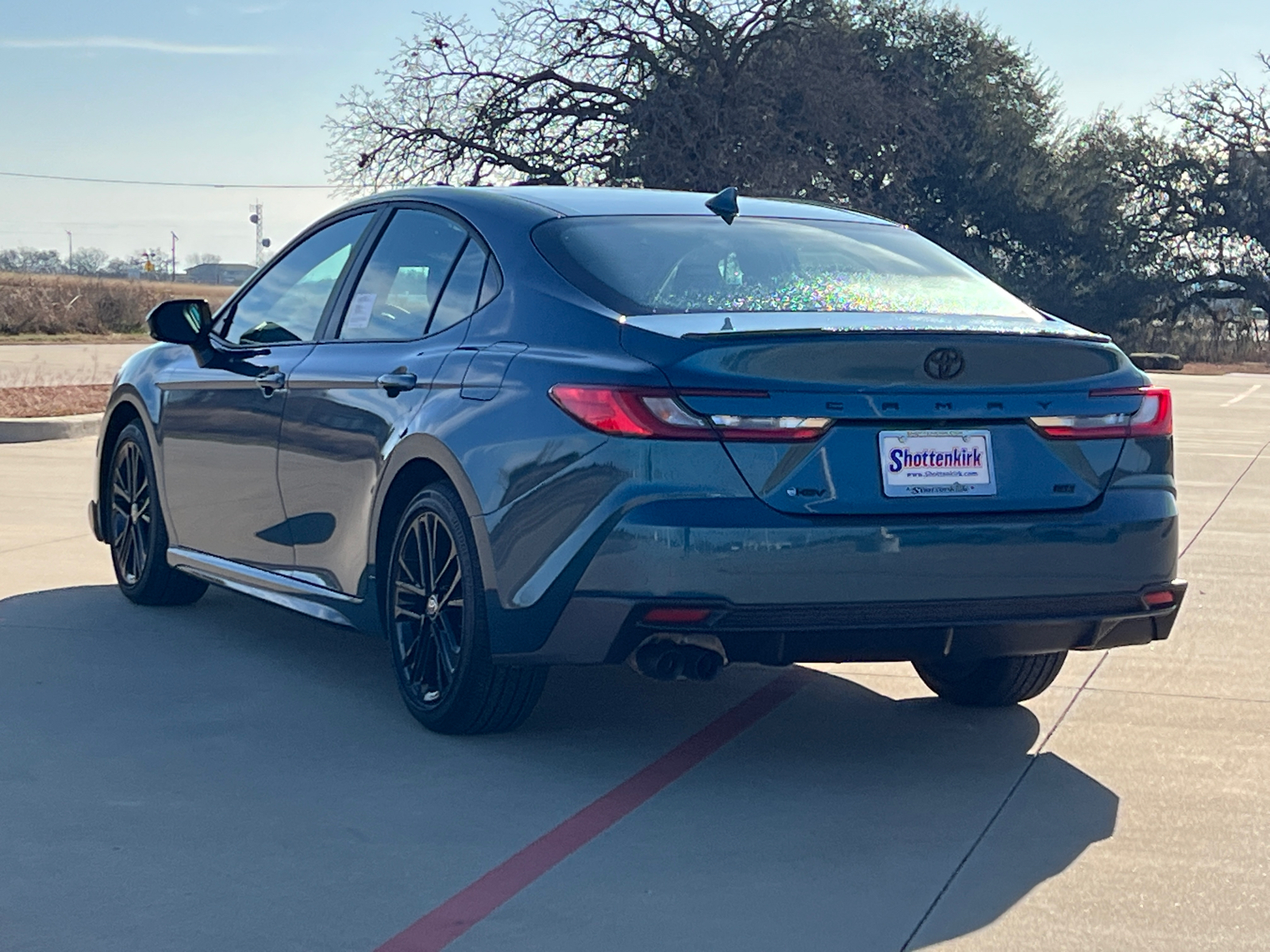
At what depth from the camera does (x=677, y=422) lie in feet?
14.2

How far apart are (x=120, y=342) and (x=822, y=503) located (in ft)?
115

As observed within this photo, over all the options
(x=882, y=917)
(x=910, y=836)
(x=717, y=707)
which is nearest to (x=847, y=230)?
(x=717, y=707)

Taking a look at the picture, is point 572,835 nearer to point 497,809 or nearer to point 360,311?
point 497,809

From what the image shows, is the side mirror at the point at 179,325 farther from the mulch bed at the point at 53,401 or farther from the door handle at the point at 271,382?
the mulch bed at the point at 53,401

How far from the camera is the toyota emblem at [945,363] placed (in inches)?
176

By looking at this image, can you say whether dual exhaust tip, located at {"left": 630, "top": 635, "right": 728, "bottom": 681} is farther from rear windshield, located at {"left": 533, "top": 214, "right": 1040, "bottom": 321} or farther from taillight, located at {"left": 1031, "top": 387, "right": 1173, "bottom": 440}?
taillight, located at {"left": 1031, "top": 387, "right": 1173, "bottom": 440}

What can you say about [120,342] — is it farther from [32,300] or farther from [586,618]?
[586,618]

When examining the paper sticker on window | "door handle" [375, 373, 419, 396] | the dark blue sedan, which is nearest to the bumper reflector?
the dark blue sedan

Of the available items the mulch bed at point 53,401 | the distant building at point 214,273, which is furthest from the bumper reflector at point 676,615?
the distant building at point 214,273

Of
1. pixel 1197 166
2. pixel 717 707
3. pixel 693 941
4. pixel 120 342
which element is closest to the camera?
pixel 693 941

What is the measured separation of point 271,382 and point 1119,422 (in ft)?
9.23

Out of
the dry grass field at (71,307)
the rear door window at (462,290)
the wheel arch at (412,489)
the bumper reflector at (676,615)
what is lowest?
the dry grass field at (71,307)

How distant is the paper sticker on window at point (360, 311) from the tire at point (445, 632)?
2.62ft

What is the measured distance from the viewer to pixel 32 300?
1599 inches
